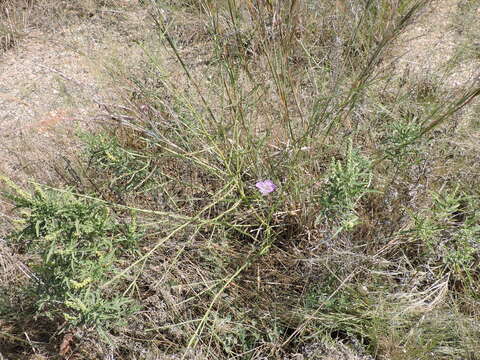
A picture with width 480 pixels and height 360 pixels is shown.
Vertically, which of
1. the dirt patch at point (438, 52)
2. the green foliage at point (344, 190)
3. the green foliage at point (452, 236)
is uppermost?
the green foliage at point (344, 190)

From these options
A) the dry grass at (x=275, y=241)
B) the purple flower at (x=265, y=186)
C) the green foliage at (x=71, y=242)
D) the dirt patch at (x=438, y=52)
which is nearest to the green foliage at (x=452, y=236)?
the dry grass at (x=275, y=241)

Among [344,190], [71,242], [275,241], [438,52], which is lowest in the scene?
[275,241]

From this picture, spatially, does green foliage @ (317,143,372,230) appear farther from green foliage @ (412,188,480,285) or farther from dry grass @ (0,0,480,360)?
green foliage @ (412,188,480,285)

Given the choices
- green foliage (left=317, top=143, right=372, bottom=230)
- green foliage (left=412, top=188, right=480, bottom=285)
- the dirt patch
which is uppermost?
green foliage (left=317, top=143, right=372, bottom=230)

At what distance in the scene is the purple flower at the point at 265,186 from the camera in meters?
1.77

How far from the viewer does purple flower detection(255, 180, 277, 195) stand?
5.81 feet

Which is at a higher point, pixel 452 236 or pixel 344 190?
pixel 344 190

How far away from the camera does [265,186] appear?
179 cm

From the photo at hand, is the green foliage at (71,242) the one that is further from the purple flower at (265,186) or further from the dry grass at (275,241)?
the purple flower at (265,186)

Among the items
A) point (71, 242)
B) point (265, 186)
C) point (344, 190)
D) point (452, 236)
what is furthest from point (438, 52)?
point (71, 242)

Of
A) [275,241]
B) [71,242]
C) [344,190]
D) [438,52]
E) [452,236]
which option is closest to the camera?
[71,242]

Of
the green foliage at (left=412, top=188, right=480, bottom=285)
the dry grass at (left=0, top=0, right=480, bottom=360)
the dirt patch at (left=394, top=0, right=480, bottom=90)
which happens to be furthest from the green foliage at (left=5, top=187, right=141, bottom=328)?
the dirt patch at (left=394, top=0, right=480, bottom=90)

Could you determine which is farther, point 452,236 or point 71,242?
point 452,236

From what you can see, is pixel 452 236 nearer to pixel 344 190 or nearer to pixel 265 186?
pixel 344 190
